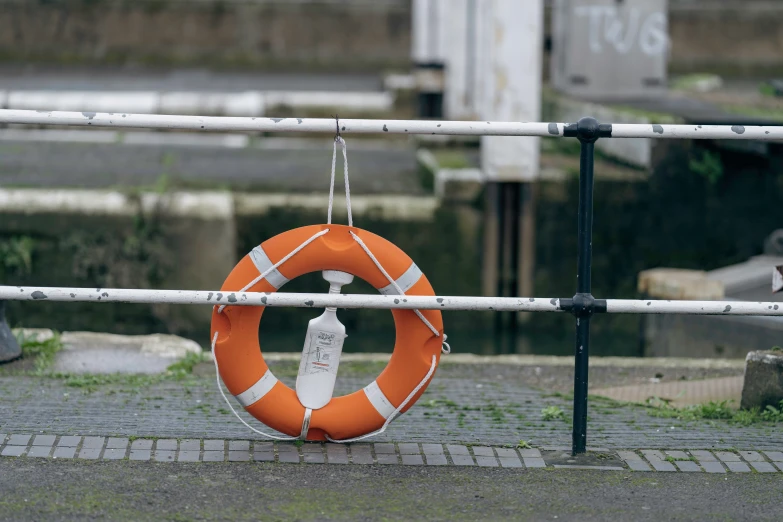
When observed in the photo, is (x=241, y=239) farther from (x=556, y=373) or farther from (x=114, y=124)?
(x=114, y=124)

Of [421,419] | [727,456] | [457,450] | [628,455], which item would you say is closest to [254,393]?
[457,450]

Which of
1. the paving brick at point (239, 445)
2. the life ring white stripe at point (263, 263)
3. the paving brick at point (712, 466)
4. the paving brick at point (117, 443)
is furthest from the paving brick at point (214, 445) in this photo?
the paving brick at point (712, 466)

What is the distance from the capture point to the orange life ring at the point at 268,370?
3732mm

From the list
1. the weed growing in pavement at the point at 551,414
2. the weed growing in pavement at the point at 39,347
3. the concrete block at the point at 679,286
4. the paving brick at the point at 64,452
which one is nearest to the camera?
the paving brick at the point at 64,452

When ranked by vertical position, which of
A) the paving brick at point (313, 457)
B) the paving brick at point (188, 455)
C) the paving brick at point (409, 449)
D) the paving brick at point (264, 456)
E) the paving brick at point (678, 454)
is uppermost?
the paving brick at point (188, 455)

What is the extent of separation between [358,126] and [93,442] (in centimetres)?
134

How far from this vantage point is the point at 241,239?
9.76 meters

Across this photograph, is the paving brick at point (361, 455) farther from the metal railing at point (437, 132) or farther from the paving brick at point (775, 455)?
the paving brick at point (775, 455)

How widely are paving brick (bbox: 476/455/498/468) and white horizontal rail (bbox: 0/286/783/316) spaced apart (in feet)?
1.62

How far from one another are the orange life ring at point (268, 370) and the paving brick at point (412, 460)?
0.16 metres

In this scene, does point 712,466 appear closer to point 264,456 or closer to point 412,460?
point 412,460

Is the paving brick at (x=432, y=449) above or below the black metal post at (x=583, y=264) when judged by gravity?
below

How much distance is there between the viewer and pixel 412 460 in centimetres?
368

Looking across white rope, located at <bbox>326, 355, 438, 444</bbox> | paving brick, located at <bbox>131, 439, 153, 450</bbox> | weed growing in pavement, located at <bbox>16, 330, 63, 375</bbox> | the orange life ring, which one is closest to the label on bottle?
the orange life ring
